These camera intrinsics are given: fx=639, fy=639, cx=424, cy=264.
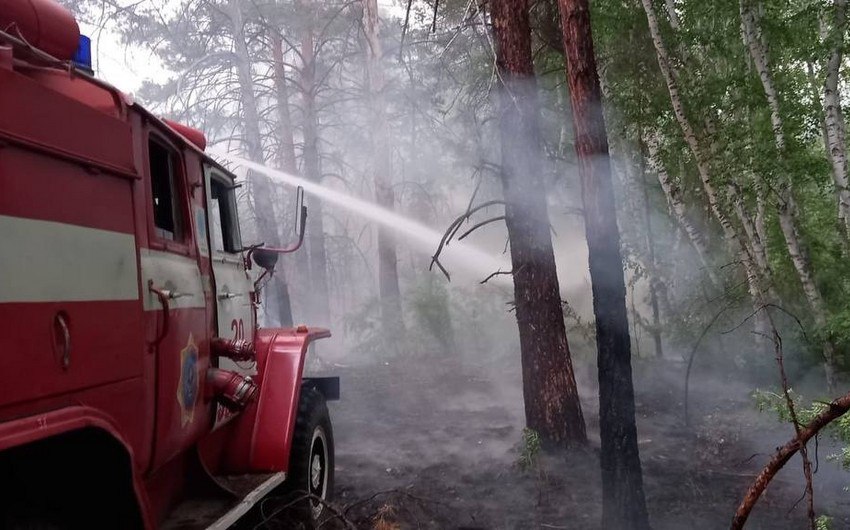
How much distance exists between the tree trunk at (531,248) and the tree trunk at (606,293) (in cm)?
174

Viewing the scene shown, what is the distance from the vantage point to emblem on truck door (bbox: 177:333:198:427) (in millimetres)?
3283

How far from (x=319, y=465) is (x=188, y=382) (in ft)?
6.97

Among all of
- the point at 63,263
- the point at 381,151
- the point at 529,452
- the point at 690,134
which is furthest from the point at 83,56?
the point at 381,151

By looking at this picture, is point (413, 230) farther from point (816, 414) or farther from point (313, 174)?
point (816, 414)

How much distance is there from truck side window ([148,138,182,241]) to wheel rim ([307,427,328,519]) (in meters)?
2.05

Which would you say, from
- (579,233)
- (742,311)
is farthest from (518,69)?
(579,233)

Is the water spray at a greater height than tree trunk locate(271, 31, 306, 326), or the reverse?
tree trunk locate(271, 31, 306, 326)

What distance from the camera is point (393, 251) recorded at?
16562 mm

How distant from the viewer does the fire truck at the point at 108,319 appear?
2141mm

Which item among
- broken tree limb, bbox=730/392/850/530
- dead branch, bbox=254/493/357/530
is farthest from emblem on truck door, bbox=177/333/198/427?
broken tree limb, bbox=730/392/850/530

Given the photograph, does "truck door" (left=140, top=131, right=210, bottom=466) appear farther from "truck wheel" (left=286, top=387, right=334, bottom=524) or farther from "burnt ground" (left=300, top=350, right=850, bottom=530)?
"burnt ground" (left=300, top=350, right=850, bottom=530)

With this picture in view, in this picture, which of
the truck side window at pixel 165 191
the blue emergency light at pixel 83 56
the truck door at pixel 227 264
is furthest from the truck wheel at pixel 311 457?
the blue emergency light at pixel 83 56

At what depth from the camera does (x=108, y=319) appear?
8.40 ft

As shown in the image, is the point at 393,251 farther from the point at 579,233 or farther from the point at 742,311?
the point at 742,311
